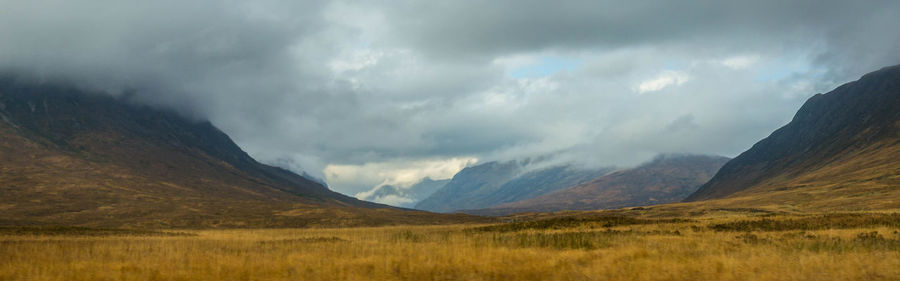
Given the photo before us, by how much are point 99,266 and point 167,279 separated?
379 cm

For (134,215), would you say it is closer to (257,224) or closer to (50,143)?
(257,224)

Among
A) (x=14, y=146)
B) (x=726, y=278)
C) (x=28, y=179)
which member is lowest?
(x=726, y=278)

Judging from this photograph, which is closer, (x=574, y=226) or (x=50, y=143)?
(x=574, y=226)

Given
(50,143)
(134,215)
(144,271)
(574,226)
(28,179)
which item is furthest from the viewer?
(50,143)

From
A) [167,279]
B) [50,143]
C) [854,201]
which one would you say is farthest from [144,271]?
[50,143]

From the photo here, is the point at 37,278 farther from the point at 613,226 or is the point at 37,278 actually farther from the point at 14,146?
the point at 14,146

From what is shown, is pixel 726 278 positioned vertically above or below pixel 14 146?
below

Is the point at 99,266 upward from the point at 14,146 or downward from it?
downward

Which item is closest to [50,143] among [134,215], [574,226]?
[134,215]

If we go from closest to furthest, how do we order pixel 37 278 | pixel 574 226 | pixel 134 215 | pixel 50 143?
pixel 37 278
pixel 574 226
pixel 134 215
pixel 50 143

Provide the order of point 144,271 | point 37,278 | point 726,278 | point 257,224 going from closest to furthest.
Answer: point 726,278 → point 37,278 → point 144,271 → point 257,224

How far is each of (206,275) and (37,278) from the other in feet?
13.9

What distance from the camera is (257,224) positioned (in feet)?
291

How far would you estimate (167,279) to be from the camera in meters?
15.1
